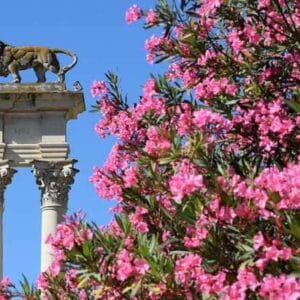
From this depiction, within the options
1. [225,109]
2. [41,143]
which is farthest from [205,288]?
[41,143]

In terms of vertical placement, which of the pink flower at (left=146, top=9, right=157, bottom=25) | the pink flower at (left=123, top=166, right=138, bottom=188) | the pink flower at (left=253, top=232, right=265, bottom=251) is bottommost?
the pink flower at (left=253, top=232, right=265, bottom=251)

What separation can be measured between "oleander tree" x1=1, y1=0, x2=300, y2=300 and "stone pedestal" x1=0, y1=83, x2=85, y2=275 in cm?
1619

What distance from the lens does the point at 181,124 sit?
10.8 metres

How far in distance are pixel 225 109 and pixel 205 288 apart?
2.41 m

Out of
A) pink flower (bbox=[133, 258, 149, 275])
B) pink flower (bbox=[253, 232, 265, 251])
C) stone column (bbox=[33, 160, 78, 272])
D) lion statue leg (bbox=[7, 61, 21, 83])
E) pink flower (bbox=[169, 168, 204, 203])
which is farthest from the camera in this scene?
lion statue leg (bbox=[7, 61, 21, 83])

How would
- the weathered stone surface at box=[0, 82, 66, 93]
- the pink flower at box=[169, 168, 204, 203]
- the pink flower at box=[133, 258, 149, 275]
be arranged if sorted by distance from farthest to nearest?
the weathered stone surface at box=[0, 82, 66, 93] < the pink flower at box=[133, 258, 149, 275] < the pink flower at box=[169, 168, 204, 203]

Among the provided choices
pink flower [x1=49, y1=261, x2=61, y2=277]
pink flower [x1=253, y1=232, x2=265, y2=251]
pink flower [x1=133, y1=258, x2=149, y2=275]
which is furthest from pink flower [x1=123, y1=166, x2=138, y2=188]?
pink flower [x1=253, y1=232, x2=265, y2=251]

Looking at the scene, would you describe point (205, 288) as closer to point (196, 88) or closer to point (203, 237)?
point (203, 237)

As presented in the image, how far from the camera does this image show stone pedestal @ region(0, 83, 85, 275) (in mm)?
29578

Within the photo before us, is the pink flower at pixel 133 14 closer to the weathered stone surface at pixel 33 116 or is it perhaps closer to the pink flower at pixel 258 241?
the pink flower at pixel 258 241

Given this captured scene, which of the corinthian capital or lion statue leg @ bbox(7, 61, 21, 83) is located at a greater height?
lion statue leg @ bbox(7, 61, 21, 83)

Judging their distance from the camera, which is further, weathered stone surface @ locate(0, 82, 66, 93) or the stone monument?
weathered stone surface @ locate(0, 82, 66, 93)

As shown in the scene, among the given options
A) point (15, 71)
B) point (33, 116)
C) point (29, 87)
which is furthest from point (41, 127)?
point (15, 71)

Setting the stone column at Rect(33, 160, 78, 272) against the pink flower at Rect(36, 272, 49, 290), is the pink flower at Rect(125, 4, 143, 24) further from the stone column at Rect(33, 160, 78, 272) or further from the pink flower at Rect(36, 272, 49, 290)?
the stone column at Rect(33, 160, 78, 272)
